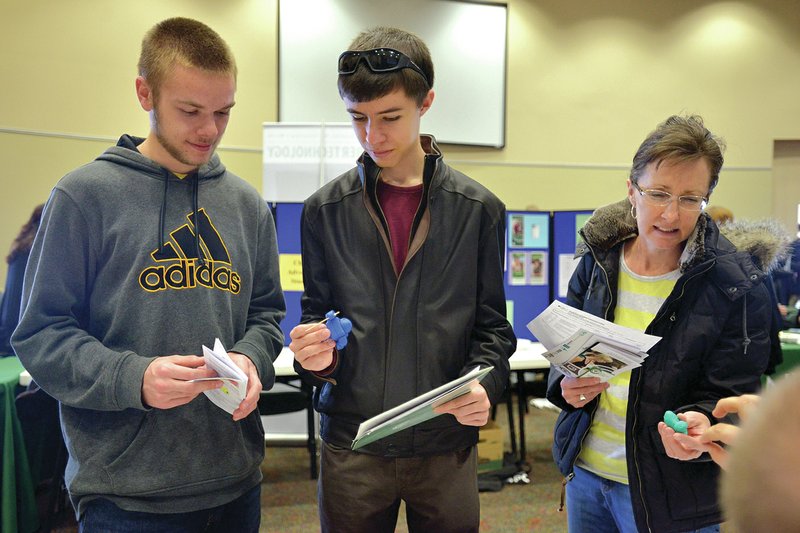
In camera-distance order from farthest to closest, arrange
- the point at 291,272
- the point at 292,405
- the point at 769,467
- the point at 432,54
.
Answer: the point at 432,54 < the point at 292,405 < the point at 291,272 < the point at 769,467

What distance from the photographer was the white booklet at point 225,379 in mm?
1213

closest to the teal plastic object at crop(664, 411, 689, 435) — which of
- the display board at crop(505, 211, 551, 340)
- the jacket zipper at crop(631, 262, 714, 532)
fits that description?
the jacket zipper at crop(631, 262, 714, 532)

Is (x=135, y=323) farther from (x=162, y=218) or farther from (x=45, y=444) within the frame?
(x=45, y=444)

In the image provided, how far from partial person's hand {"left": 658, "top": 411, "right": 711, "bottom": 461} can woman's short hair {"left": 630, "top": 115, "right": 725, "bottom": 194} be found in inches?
21.4

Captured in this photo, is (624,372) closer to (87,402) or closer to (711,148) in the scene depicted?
(711,148)

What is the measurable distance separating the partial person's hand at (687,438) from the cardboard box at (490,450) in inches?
120

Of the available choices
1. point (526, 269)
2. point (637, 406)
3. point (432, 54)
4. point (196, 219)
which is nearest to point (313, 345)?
point (196, 219)

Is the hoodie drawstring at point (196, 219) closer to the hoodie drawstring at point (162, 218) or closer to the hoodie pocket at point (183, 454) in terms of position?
the hoodie drawstring at point (162, 218)

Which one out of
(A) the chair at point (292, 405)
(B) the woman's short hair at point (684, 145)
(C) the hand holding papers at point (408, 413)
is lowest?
(A) the chair at point (292, 405)

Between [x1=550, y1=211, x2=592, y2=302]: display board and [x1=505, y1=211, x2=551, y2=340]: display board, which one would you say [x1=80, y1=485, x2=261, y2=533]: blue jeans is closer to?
[x1=505, y1=211, x2=551, y2=340]: display board

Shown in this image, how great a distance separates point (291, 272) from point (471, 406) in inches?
108

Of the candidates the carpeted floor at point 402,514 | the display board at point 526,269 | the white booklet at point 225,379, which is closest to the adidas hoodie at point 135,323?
the white booklet at point 225,379

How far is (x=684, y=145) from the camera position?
147 cm

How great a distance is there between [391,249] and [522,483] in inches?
129
